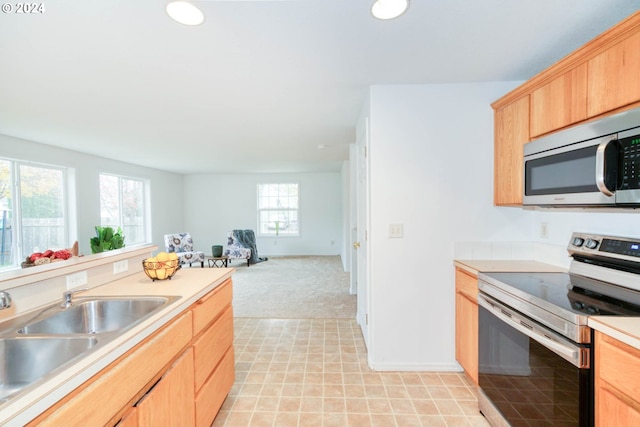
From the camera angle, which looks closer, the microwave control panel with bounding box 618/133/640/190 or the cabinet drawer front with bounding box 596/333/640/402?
the cabinet drawer front with bounding box 596/333/640/402

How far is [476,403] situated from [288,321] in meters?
2.00

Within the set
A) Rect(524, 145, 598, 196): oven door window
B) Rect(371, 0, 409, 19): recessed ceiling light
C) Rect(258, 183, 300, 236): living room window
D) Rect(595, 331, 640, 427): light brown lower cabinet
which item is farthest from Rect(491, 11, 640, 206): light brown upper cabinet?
Rect(258, 183, 300, 236): living room window

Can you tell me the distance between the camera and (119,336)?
0.94m

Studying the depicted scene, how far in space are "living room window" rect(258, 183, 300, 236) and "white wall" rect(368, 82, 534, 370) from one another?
585cm

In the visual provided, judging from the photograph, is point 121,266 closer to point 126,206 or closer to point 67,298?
point 67,298

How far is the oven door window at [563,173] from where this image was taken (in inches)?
54.0

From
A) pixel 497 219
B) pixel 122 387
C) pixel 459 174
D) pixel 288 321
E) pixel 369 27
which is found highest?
pixel 369 27

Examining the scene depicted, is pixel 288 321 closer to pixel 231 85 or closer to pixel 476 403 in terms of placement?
pixel 476 403

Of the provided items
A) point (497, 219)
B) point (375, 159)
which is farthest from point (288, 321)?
point (497, 219)

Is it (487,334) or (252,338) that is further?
(252,338)

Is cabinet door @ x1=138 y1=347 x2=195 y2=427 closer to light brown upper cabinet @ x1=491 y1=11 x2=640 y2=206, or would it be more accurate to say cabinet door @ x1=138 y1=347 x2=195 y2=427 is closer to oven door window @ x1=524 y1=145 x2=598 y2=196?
oven door window @ x1=524 y1=145 x2=598 y2=196

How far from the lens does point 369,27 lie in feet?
4.85

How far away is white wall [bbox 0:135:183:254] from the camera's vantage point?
3.97 metres

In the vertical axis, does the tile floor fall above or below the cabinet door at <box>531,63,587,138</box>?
below
